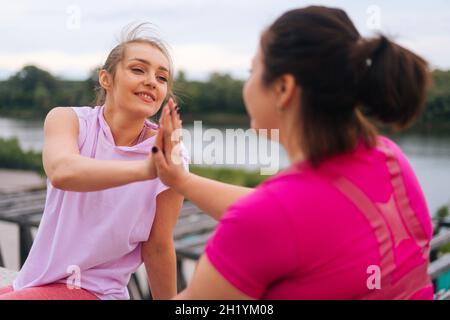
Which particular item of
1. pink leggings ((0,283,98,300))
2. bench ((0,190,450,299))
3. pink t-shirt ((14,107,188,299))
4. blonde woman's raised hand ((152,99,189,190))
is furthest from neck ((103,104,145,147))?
bench ((0,190,450,299))

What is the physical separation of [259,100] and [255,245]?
1.04 ft

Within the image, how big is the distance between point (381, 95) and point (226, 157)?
0.44 m

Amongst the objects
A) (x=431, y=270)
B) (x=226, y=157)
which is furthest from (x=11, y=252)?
(x=226, y=157)

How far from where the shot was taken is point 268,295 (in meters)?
A: 1.05

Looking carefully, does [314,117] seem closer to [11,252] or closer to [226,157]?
[226,157]

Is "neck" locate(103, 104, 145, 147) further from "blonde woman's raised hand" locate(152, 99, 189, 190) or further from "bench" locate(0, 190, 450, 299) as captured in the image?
"bench" locate(0, 190, 450, 299)

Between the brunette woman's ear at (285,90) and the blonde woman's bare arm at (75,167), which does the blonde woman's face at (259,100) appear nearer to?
the brunette woman's ear at (285,90)

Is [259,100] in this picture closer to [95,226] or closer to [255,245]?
[255,245]

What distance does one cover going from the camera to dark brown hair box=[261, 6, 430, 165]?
106 centimetres

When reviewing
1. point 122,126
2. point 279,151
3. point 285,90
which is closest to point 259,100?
point 285,90

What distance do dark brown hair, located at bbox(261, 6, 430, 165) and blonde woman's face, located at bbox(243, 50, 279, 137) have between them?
3 cm

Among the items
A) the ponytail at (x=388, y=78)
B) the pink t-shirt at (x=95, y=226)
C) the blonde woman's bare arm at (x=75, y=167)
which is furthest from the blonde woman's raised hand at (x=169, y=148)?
the ponytail at (x=388, y=78)

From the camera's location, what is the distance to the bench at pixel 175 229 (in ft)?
14.7

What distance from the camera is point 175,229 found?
5.00 meters
